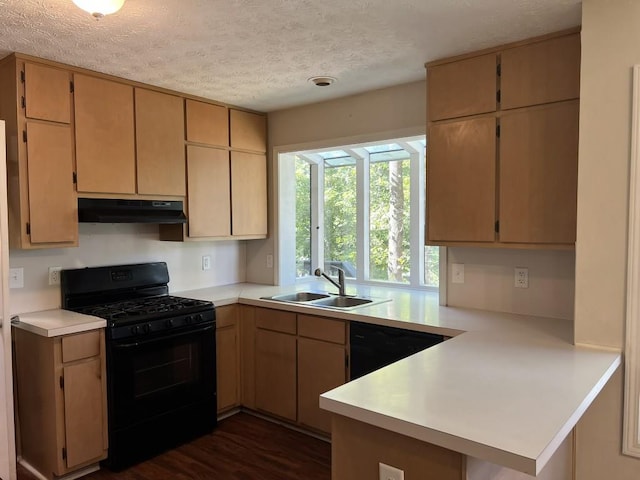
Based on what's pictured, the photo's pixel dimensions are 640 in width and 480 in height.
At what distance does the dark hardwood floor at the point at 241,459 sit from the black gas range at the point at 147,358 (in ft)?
0.28

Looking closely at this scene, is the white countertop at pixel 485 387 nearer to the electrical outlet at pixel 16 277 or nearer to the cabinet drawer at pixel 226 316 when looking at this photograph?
the electrical outlet at pixel 16 277

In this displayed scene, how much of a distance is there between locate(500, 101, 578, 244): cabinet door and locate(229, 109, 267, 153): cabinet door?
207cm

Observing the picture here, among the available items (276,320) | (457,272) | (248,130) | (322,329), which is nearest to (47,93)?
(248,130)

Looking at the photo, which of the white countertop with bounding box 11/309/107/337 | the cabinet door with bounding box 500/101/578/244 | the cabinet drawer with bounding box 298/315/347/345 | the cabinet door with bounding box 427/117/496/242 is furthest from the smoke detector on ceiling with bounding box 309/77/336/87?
the white countertop with bounding box 11/309/107/337

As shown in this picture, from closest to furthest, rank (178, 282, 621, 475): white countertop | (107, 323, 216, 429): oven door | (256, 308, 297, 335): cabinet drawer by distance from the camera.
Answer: (178, 282, 621, 475): white countertop → (107, 323, 216, 429): oven door → (256, 308, 297, 335): cabinet drawer

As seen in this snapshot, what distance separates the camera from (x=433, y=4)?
207 cm

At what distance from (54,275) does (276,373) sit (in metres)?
1.56

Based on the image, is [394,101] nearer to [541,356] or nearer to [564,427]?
[541,356]

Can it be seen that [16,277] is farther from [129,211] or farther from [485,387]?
[485,387]

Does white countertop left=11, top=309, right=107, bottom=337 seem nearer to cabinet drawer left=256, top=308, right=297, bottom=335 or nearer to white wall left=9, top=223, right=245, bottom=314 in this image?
white wall left=9, top=223, right=245, bottom=314

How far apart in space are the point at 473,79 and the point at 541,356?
4.95 ft

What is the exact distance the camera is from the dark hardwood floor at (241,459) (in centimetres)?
276

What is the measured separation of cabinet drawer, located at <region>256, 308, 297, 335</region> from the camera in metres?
3.22

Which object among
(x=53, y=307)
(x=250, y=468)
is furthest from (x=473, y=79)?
(x=53, y=307)
